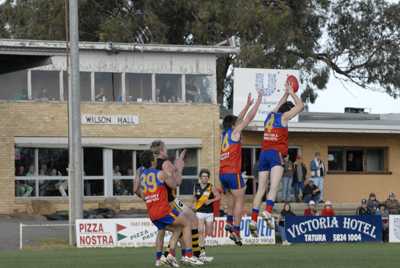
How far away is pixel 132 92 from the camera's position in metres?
42.6

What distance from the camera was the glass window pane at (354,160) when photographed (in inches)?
1864

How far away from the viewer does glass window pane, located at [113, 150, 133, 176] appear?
4203 centimetres

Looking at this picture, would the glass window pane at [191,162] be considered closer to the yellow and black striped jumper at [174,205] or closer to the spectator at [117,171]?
the spectator at [117,171]

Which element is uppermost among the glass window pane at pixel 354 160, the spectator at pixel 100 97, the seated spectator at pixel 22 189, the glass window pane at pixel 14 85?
the glass window pane at pixel 14 85

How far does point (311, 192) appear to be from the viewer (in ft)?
131

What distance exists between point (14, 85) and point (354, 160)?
54.0 ft

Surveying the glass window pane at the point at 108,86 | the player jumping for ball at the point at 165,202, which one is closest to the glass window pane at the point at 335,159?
the glass window pane at the point at 108,86

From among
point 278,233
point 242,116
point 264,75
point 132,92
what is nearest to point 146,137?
point 132,92

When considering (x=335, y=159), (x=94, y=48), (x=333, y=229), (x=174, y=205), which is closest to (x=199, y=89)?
(x=94, y=48)

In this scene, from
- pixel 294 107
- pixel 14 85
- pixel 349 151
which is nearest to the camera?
pixel 294 107

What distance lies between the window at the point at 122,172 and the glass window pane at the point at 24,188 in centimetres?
351

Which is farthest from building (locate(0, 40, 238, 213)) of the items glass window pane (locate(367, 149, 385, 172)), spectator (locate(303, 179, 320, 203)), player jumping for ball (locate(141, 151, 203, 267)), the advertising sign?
player jumping for ball (locate(141, 151, 203, 267))

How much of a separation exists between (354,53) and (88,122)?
21.5 meters

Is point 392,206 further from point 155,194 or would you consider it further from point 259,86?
point 155,194
